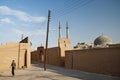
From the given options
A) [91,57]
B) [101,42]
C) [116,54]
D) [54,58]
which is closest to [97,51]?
[91,57]

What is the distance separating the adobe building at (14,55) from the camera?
33500mm

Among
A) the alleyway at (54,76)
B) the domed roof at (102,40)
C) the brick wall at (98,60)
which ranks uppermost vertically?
the domed roof at (102,40)

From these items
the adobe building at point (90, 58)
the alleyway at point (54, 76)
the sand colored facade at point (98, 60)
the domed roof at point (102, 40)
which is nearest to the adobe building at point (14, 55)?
the alleyway at point (54, 76)

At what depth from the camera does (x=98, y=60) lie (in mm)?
27344

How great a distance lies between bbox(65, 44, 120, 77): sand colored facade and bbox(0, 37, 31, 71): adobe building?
7918 mm

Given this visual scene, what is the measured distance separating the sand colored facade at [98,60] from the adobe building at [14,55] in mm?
7918

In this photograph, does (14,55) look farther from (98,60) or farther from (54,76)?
(98,60)

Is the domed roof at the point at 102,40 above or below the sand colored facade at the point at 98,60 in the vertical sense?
above

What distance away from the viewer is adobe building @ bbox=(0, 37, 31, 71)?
33.5 metres

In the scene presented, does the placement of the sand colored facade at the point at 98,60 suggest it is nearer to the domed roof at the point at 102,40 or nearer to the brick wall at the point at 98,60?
the brick wall at the point at 98,60

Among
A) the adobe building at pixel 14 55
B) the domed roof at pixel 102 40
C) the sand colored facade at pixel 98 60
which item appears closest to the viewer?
the sand colored facade at pixel 98 60

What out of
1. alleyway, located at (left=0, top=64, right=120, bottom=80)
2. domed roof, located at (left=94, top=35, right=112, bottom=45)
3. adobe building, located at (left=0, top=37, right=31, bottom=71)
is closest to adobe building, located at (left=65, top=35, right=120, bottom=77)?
alleyway, located at (left=0, top=64, right=120, bottom=80)

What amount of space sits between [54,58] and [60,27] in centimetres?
2084

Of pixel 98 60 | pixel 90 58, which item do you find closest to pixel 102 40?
pixel 90 58
